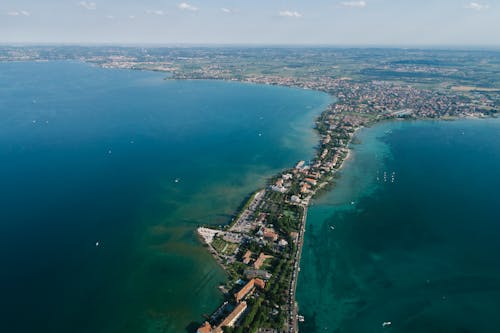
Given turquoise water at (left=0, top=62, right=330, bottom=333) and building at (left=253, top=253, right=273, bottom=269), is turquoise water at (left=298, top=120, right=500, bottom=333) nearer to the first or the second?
building at (left=253, top=253, right=273, bottom=269)

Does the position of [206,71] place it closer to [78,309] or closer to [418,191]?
[418,191]

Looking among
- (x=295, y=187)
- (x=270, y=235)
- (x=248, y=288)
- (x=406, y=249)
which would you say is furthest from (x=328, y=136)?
(x=248, y=288)

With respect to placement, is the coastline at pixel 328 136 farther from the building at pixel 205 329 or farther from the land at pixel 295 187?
the building at pixel 205 329

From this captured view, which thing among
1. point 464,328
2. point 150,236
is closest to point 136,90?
point 150,236

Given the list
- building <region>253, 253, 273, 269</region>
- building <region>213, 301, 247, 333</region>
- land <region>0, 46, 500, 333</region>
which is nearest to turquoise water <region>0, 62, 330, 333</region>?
land <region>0, 46, 500, 333</region>

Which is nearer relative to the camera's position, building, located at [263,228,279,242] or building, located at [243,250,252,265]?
building, located at [243,250,252,265]

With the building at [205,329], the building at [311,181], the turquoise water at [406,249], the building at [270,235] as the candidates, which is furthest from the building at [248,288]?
the building at [311,181]
